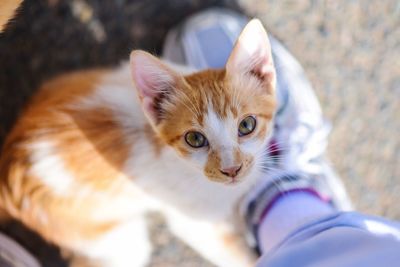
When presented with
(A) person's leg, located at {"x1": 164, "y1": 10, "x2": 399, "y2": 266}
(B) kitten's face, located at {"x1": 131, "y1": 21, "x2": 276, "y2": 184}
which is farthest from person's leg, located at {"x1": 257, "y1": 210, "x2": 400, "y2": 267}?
(B) kitten's face, located at {"x1": 131, "y1": 21, "x2": 276, "y2": 184}

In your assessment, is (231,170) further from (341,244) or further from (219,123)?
(341,244)

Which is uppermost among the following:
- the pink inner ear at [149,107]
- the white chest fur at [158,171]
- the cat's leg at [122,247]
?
the pink inner ear at [149,107]

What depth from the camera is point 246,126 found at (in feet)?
3.69

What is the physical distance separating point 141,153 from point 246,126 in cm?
28

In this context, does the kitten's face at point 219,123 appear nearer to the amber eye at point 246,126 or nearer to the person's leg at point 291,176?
the amber eye at point 246,126

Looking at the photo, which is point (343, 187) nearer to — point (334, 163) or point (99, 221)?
point (334, 163)

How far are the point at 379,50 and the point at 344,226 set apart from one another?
846mm

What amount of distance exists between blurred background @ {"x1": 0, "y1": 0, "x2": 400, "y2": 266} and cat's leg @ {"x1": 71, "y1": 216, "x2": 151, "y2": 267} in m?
0.11

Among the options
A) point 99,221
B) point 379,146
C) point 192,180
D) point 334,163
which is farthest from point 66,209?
point 379,146

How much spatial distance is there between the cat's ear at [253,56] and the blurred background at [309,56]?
613 mm

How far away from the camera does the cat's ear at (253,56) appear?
101 cm

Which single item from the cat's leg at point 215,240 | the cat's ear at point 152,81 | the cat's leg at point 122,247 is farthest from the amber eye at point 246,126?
the cat's leg at point 122,247

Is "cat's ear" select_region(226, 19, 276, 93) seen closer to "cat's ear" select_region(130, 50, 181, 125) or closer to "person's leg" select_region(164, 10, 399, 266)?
"cat's ear" select_region(130, 50, 181, 125)

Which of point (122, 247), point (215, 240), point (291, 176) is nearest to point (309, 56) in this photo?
point (291, 176)
